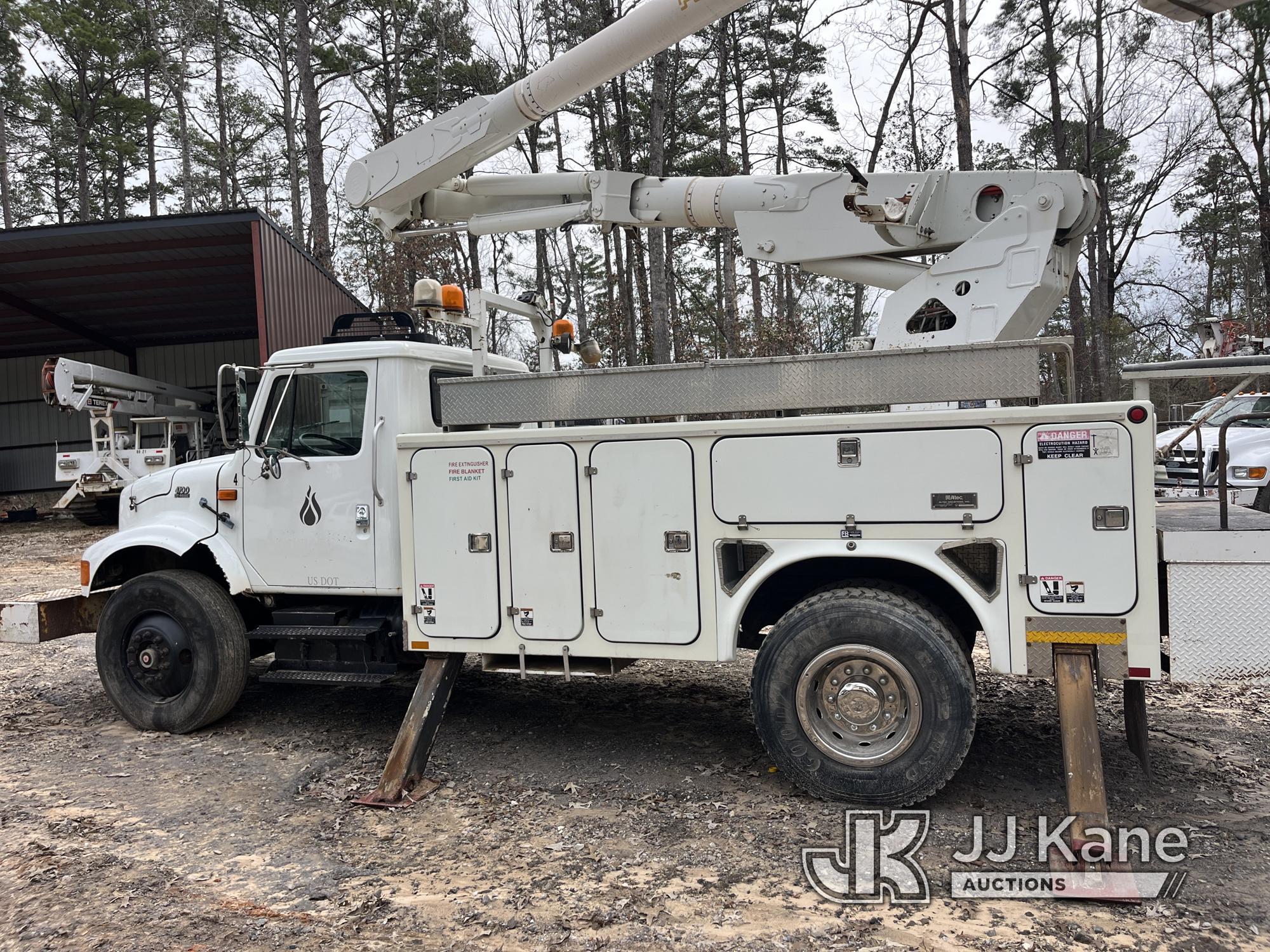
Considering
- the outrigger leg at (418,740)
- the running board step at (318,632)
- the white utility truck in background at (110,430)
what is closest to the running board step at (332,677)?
the running board step at (318,632)

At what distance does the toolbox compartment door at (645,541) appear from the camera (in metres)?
4.50

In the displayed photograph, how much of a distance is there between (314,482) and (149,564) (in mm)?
1802

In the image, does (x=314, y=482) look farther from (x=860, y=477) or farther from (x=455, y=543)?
(x=860, y=477)

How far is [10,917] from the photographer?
3535 millimetres

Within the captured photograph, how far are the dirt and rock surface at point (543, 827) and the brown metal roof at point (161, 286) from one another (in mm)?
A: 9317

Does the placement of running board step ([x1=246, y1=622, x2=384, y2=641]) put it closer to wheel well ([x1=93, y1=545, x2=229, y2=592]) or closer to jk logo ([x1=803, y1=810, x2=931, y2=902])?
wheel well ([x1=93, y1=545, x2=229, y2=592])

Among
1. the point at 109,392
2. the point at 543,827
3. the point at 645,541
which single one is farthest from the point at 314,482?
the point at 109,392

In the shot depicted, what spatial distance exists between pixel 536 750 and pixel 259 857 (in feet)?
5.55

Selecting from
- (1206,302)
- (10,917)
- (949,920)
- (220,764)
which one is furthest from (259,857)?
(1206,302)

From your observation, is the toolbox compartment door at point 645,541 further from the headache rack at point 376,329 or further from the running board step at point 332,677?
the headache rack at point 376,329

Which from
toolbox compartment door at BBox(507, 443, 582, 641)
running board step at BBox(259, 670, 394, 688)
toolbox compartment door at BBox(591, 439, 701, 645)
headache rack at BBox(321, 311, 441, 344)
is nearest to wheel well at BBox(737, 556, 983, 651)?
toolbox compartment door at BBox(591, 439, 701, 645)

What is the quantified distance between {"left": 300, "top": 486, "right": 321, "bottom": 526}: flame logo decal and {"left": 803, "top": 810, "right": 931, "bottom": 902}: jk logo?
10.8 feet

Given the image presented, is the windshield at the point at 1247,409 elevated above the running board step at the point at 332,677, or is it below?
above

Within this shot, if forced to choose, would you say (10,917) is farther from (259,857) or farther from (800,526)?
(800,526)
